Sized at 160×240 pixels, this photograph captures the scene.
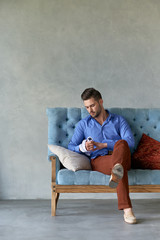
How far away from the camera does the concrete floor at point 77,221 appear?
7.39 ft

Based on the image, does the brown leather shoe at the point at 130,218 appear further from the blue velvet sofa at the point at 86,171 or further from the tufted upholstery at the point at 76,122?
the tufted upholstery at the point at 76,122

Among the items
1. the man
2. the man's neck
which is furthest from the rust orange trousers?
the man's neck

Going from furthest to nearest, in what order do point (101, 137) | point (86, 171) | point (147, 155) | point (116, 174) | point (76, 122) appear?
point (76, 122) → point (101, 137) → point (147, 155) → point (86, 171) → point (116, 174)

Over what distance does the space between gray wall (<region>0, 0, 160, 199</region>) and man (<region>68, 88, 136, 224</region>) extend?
26.7 inches

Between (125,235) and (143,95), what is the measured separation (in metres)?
1.95

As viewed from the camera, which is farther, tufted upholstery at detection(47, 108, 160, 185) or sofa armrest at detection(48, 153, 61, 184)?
tufted upholstery at detection(47, 108, 160, 185)

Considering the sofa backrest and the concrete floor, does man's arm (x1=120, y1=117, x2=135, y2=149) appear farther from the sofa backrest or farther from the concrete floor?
the concrete floor

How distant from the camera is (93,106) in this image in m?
2.98

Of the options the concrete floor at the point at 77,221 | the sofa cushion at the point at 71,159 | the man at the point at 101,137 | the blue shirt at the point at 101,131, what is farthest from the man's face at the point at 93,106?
the concrete floor at the point at 77,221

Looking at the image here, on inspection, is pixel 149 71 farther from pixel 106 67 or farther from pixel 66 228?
pixel 66 228

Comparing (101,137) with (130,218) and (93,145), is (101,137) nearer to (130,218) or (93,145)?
(93,145)

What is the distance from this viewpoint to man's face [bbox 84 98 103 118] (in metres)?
2.97

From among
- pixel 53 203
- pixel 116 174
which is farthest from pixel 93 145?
pixel 53 203

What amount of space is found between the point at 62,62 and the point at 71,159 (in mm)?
1435
